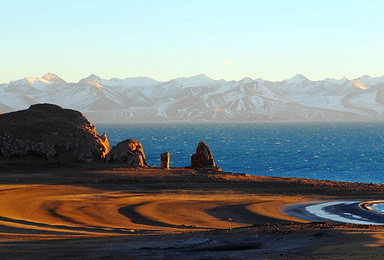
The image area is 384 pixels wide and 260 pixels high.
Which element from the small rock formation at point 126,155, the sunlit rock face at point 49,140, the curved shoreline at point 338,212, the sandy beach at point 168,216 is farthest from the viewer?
the small rock formation at point 126,155

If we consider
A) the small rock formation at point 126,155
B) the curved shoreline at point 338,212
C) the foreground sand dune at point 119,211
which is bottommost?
the curved shoreline at point 338,212

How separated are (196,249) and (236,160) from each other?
337 ft

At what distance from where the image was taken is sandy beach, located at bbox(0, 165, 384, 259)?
21.6m

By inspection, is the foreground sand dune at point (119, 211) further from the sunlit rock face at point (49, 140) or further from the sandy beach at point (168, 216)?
the sunlit rock face at point (49, 140)

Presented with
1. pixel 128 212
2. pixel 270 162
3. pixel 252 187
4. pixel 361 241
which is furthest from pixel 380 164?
pixel 361 241

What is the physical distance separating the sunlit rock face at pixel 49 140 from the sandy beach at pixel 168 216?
11.1 ft

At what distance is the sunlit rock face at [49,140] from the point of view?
222ft

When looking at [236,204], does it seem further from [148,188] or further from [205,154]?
[205,154]

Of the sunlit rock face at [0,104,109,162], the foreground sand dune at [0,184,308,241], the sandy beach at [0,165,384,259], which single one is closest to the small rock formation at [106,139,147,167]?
the sunlit rock face at [0,104,109,162]

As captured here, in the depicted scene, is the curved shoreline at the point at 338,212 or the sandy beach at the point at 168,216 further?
the curved shoreline at the point at 338,212

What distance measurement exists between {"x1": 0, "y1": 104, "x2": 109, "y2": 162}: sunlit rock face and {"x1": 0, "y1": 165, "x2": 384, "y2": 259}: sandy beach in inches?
133

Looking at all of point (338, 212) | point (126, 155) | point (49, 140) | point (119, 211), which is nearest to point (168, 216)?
point (119, 211)

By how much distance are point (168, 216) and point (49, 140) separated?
33690 millimetres

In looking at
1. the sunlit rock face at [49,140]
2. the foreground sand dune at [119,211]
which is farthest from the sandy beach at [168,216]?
the sunlit rock face at [49,140]
